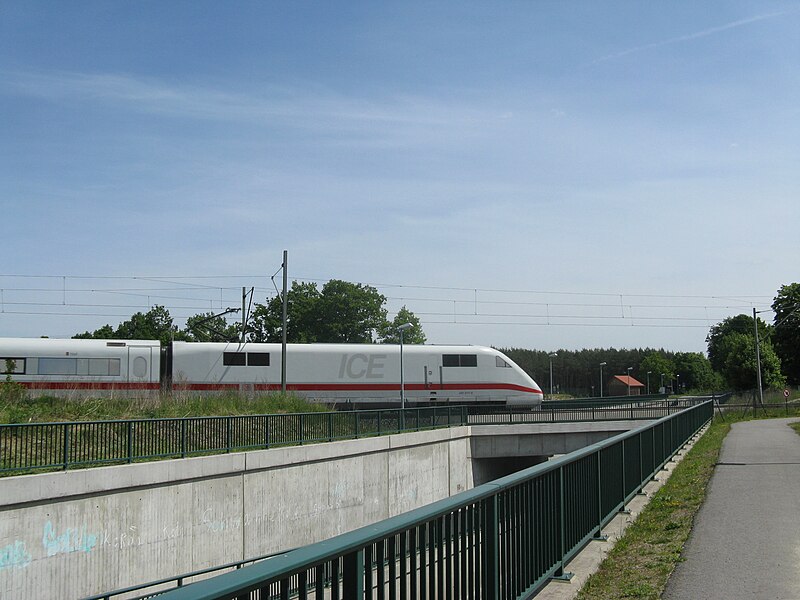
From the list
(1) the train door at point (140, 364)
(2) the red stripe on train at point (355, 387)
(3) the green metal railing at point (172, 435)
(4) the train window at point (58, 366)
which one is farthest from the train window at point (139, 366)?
(3) the green metal railing at point (172, 435)

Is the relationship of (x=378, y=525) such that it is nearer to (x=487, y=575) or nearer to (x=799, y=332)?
(x=487, y=575)

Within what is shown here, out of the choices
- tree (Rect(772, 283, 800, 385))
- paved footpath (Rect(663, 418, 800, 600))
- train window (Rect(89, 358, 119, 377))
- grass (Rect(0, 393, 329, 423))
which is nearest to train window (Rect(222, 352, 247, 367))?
train window (Rect(89, 358, 119, 377))

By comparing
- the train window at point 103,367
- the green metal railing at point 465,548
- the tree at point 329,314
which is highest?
the tree at point 329,314

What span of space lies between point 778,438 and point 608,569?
2215 centimetres

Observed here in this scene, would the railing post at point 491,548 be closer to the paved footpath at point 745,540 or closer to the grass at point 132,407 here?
the paved footpath at point 745,540

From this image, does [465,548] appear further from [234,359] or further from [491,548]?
[234,359]

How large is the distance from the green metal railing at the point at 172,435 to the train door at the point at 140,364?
1501 centimetres

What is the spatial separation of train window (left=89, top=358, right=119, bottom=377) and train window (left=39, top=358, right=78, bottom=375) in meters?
0.74

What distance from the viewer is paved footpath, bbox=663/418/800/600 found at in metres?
7.06

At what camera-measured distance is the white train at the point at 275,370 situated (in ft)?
119

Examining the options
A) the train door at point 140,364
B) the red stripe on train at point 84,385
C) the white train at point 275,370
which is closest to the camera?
the red stripe on train at point 84,385

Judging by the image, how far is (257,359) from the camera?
41.1 meters

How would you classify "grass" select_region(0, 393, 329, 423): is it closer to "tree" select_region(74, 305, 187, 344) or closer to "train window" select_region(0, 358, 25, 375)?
"train window" select_region(0, 358, 25, 375)

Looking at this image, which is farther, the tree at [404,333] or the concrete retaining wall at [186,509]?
the tree at [404,333]
